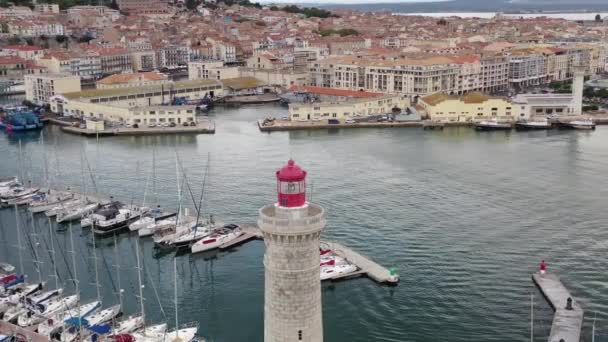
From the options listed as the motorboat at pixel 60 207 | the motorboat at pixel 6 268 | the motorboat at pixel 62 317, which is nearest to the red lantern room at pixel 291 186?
the motorboat at pixel 62 317

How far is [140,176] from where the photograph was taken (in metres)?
18.3

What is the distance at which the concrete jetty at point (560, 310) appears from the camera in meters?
9.20

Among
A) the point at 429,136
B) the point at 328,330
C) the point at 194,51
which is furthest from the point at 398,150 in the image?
the point at 194,51

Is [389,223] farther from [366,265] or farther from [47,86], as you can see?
[47,86]

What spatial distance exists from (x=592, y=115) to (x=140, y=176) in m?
17.6

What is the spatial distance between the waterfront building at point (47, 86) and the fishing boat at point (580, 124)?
63.4ft

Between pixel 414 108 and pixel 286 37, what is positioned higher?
pixel 286 37

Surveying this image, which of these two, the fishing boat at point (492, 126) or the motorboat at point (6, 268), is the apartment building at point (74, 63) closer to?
the fishing boat at point (492, 126)

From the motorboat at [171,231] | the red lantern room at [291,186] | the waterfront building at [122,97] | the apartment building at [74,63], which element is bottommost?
the motorboat at [171,231]

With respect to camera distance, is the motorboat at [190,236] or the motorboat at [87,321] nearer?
the motorboat at [87,321]

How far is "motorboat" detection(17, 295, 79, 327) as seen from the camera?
9656 mm

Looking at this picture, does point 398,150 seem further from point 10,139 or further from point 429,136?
point 10,139

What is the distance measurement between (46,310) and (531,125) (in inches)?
771

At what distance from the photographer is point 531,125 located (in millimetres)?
25453
